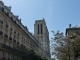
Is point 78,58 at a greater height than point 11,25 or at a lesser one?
lesser

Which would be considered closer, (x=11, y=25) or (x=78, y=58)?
(x=78, y=58)

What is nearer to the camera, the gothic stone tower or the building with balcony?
the building with balcony

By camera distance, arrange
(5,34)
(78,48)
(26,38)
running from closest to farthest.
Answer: (78,48) → (5,34) → (26,38)

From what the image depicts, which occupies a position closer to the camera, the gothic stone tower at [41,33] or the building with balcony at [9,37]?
the building with balcony at [9,37]

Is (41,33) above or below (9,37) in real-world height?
above

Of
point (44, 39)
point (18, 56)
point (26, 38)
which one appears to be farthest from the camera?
point (44, 39)

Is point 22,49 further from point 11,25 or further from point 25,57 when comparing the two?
point 11,25

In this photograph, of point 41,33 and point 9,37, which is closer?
point 9,37

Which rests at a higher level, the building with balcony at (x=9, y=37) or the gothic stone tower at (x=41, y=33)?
the gothic stone tower at (x=41, y=33)

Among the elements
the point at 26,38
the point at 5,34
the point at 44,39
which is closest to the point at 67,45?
the point at 5,34

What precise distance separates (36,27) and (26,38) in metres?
46.4

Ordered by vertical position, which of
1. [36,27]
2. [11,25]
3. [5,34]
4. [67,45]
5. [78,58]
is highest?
[36,27]

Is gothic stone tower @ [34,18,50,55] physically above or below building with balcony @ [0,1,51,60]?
above

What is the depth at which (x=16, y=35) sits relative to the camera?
45031 millimetres
